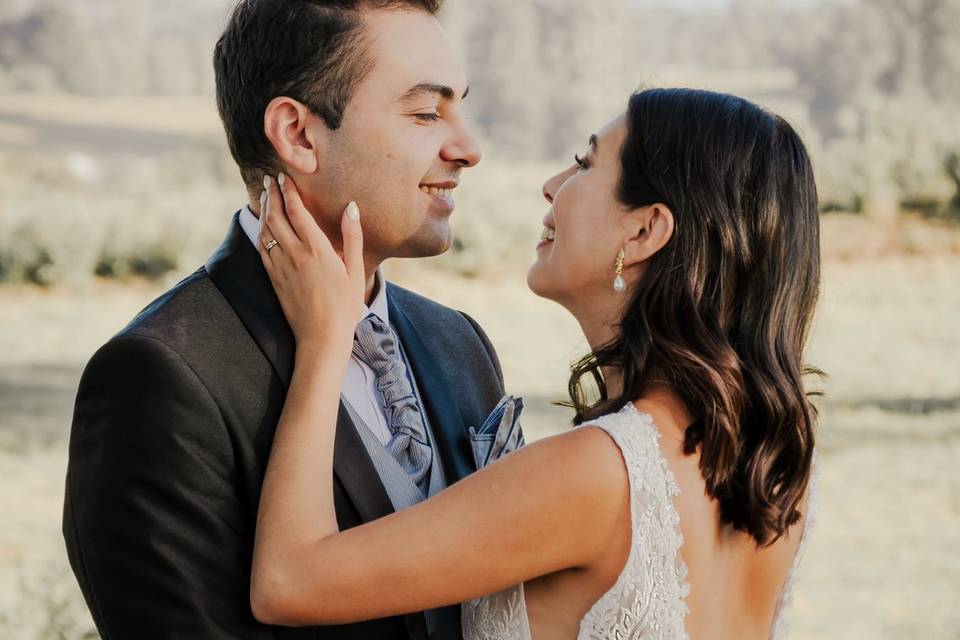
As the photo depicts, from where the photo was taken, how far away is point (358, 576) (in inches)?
82.0

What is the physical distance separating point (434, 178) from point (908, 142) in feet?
66.8

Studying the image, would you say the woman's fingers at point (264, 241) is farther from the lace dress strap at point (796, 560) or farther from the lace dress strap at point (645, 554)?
the lace dress strap at point (796, 560)

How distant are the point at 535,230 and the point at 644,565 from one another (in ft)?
52.5

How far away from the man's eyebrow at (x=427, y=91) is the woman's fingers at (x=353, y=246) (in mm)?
284

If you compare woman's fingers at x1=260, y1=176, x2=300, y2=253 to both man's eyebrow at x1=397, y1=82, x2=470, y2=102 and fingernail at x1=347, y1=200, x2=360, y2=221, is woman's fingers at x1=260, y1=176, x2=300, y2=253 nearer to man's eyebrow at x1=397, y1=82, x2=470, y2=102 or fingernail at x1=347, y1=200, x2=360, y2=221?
fingernail at x1=347, y1=200, x2=360, y2=221

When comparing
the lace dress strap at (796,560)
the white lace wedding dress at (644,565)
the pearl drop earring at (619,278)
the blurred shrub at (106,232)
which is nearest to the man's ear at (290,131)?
the pearl drop earring at (619,278)

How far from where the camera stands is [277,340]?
2334 millimetres

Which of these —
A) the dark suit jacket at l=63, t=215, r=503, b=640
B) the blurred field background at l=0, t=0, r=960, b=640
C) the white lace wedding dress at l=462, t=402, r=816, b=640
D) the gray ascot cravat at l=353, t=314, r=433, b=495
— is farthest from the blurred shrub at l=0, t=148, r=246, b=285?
the white lace wedding dress at l=462, t=402, r=816, b=640

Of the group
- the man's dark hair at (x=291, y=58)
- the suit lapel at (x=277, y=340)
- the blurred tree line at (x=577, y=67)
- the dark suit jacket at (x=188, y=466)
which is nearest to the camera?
the dark suit jacket at (x=188, y=466)

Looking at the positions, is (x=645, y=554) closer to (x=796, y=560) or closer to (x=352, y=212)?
(x=796, y=560)

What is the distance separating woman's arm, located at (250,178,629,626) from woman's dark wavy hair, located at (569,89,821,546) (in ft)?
0.85

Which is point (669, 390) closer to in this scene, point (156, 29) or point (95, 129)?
point (95, 129)

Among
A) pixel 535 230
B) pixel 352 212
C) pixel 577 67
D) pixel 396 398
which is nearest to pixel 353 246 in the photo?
pixel 352 212

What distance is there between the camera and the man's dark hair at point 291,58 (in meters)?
2.51
